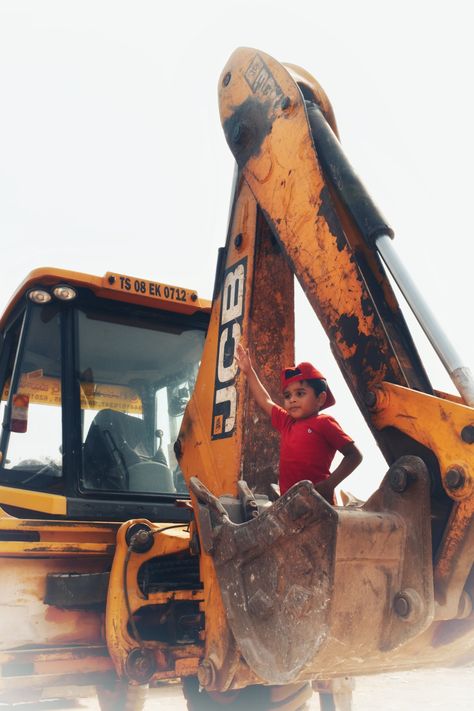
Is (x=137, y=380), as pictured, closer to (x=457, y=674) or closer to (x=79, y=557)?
(x=79, y=557)

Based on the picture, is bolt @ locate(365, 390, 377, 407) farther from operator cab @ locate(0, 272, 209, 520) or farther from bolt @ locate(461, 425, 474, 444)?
operator cab @ locate(0, 272, 209, 520)

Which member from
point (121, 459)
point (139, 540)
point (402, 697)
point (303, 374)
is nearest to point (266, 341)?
point (303, 374)

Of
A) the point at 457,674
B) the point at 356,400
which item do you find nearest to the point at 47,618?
the point at 356,400

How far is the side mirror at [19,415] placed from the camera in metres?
3.62

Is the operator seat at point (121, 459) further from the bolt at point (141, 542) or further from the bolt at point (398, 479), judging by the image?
the bolt at point (398, 479)

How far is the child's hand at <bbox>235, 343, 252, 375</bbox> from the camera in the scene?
296 cm

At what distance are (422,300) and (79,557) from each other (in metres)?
2.02

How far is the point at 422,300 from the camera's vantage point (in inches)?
93.0

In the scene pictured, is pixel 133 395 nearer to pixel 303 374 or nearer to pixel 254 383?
pixel 254 383

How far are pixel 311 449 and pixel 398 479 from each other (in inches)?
20.1

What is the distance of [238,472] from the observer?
2855 mm

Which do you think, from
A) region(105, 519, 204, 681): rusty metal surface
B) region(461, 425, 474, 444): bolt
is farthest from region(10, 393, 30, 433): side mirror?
region(461, 425, 474, 444): bolt

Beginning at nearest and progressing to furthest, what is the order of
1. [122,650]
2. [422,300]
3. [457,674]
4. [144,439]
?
1. [422,300]
2. [122,650]
3. [144,439]
4. [457,674]

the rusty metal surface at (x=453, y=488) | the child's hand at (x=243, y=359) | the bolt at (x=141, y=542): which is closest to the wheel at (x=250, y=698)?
the bolt at (x=141, y=542)
